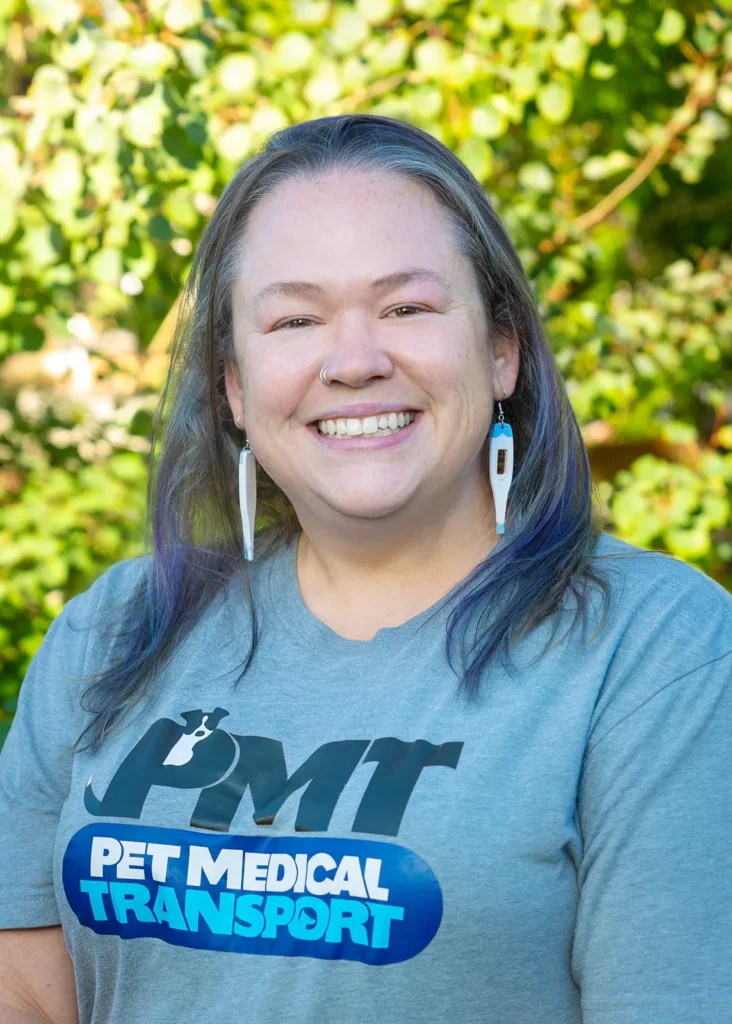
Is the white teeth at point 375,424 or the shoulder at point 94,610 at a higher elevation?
the white teeth at point 375,424

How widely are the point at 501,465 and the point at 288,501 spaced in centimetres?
43

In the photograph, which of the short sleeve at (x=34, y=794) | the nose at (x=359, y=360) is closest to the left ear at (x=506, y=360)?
the nose at (x=359, y=360)

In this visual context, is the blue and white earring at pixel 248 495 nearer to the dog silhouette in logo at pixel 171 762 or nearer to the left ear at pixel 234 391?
the left ear at pixel 234 391

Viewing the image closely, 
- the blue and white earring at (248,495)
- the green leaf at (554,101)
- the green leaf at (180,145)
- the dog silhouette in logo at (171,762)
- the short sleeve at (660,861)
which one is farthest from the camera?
the green leaf at (554,101)

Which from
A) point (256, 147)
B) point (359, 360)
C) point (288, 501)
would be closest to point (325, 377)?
point (359, 360)

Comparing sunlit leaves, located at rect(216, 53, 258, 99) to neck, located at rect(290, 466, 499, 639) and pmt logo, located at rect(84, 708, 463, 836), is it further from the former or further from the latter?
pmt logo, located at rect(84, 708, 463, 836)

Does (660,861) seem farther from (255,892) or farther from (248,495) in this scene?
(248,495)

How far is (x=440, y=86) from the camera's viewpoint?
3.11 m

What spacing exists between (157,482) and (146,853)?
2.42ft

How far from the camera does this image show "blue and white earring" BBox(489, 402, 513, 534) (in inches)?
74.7

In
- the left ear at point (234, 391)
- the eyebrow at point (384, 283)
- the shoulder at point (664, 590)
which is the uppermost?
the eyebrow at point (384, 283)

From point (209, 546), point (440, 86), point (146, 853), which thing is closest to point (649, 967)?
point (146, 853)

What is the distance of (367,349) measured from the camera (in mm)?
1770

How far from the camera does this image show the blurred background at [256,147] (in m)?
2.87
